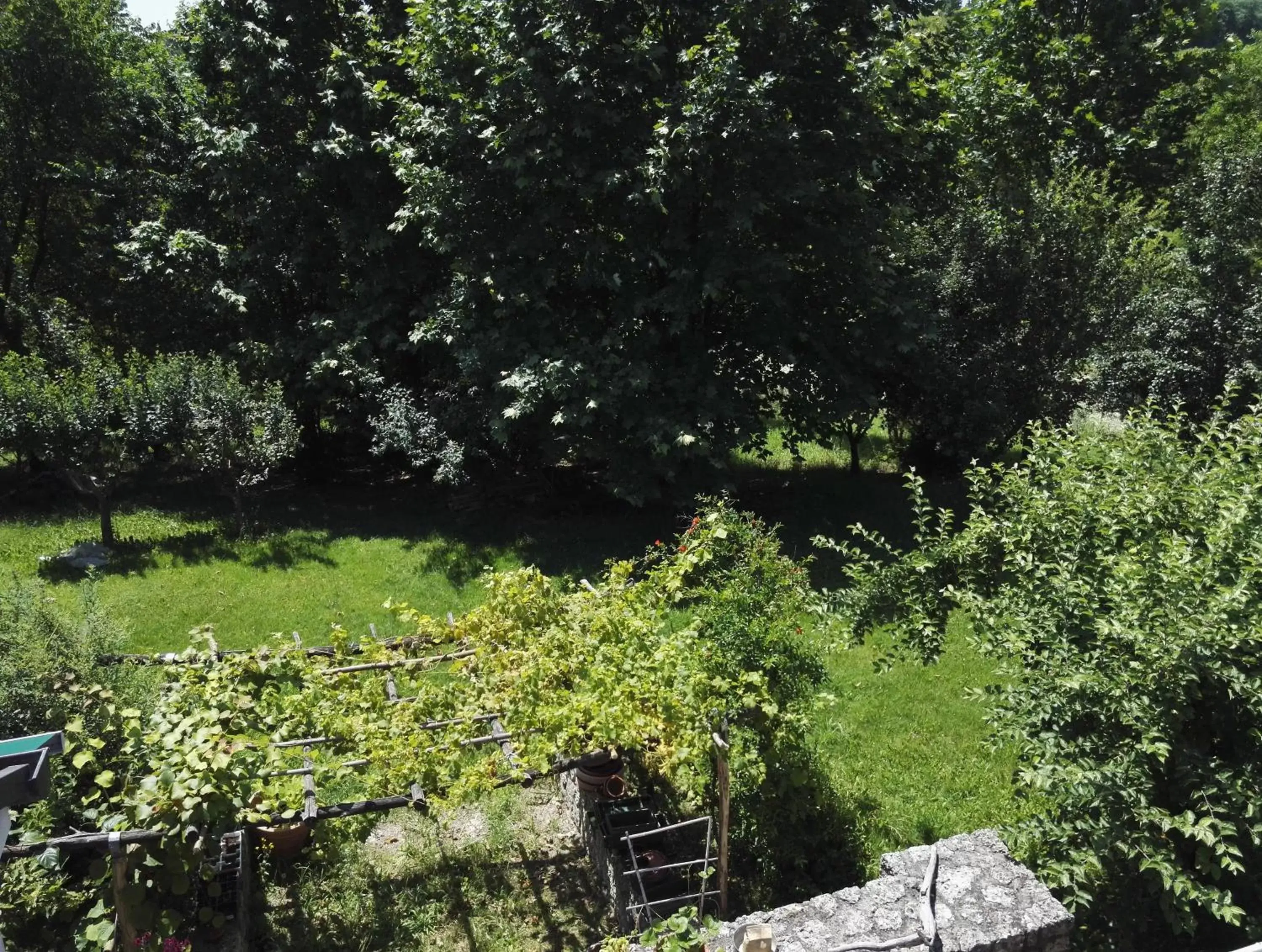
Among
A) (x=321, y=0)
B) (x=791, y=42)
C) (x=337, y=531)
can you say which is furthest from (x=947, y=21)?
(x=337, y=531)

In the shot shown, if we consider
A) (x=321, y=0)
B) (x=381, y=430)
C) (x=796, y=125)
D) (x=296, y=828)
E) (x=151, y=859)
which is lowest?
(x=296, y=828)

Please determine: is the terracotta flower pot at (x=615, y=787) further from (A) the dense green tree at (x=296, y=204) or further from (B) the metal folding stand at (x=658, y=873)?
(A) the dense green tree at (x=296, y=204)

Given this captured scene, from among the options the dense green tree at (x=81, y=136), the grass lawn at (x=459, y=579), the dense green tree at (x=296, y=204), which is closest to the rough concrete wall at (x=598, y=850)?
the grass lawn at (x=459, y=579)

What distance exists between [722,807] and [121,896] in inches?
110

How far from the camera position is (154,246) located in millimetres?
12742

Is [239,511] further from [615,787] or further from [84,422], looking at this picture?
[615,787]

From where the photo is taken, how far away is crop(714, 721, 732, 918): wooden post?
14.8ft

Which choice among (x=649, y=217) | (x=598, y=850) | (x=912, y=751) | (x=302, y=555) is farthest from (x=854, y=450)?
(x=598, y=850)

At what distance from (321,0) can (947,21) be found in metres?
10.7

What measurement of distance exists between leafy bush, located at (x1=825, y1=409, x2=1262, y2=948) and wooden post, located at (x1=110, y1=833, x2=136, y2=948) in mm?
3886

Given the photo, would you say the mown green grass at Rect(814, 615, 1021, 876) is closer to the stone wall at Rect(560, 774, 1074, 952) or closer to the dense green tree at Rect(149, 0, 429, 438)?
the stone wall at Rect(560, 774, 1074, 952)

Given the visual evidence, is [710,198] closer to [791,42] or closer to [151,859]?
[791,42]

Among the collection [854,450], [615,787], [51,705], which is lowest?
[615,787]

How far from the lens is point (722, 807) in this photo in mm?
4641
